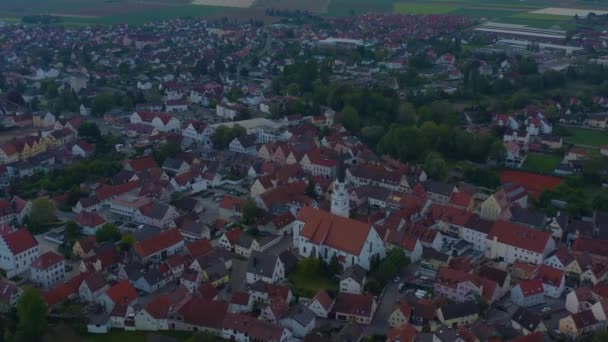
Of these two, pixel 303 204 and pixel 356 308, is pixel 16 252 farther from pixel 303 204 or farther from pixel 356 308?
pixel 356 308

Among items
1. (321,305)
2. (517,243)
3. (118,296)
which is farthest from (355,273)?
(118,296)

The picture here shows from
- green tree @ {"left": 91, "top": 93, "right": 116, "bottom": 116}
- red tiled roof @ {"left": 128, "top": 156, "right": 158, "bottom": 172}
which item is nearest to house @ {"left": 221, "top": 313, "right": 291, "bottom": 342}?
red tiled roof @ {"left": 128, "top": 156, "right": 158, "bottom": 172}

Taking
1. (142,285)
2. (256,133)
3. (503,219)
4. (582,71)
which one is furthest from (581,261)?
(582,71)

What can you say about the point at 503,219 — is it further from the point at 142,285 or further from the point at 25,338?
the point at 25,338

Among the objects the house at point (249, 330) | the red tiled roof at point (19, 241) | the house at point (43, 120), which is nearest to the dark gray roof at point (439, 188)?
the house at point (249, 330)

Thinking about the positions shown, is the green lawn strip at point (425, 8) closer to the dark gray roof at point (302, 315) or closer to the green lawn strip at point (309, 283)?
the green lawn strip at point (309, 283)
